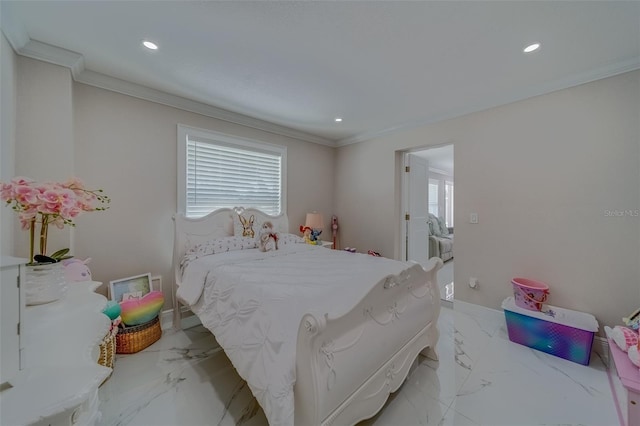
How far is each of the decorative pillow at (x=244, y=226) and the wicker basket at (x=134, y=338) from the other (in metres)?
1.19

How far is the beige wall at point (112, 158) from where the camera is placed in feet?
6.01

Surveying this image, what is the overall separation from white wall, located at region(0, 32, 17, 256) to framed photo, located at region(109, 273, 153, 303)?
0.77 m

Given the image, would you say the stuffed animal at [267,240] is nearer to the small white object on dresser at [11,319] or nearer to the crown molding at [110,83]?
the crown molding at [110,83]

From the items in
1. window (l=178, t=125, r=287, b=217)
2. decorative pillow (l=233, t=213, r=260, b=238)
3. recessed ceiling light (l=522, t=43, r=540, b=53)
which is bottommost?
decorative pillow (l=233, t=213, r=260, b=238)

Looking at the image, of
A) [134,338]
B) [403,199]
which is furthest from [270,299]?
[403,199]

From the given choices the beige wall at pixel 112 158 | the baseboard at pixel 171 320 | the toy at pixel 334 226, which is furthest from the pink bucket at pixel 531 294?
the beige wall at pixel 112 158

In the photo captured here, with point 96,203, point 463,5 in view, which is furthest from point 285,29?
point 96,203

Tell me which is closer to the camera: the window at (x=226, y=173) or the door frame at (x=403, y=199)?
the window at (x=226, y=173)

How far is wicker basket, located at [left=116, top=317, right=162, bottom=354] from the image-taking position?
2.06 m

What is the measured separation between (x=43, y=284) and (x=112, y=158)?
5.44ft

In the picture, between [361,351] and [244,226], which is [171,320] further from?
[361,351]

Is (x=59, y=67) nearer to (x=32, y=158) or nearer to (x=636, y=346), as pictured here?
(x=32, y=158)

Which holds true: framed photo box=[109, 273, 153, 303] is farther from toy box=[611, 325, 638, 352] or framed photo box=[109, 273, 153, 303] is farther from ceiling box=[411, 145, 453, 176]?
ceiling box=[411, 145, 453, 176]

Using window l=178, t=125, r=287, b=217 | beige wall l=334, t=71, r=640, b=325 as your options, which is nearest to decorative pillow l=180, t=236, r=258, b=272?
window l=178, t=125, r=287, b=217
